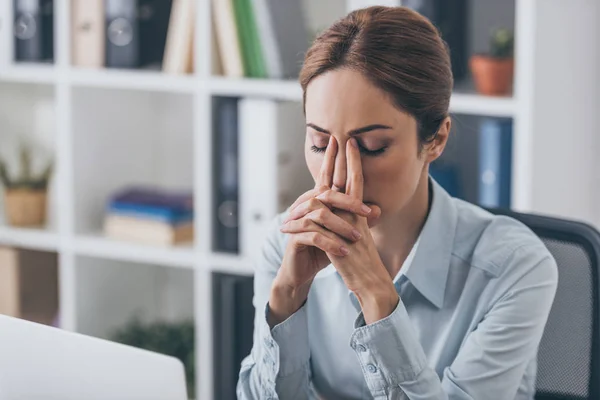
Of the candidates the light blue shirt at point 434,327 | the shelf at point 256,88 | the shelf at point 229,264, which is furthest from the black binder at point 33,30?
the light blue shirt at point 434,327

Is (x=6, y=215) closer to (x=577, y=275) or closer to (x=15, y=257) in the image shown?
(x=15, y=257)

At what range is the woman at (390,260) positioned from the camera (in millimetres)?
1390

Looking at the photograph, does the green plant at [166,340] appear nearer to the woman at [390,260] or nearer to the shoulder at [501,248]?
the woman at [390,260]

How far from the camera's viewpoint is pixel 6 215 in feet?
9.65

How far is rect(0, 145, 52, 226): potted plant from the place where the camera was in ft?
9.52

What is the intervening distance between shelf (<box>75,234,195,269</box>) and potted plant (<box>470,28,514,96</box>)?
2.91 feet

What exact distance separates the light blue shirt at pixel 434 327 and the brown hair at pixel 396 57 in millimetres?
185

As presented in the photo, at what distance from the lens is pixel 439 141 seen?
1526 millimetres

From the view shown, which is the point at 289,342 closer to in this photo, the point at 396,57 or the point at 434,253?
the point at 434,253

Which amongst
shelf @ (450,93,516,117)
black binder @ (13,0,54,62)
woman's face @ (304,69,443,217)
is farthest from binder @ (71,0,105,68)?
woman's face @ (304,69,443,217)

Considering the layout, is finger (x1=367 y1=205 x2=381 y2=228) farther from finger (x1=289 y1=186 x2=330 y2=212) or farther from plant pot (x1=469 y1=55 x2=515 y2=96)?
plant pot (x1=469 y1=55 x2=515 y2=96)

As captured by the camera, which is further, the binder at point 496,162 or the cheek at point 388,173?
the binder at point 496,162

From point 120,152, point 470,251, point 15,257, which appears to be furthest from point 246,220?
point 470,251

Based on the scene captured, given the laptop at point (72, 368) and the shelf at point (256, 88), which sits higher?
the shelf at point (256, 88)
